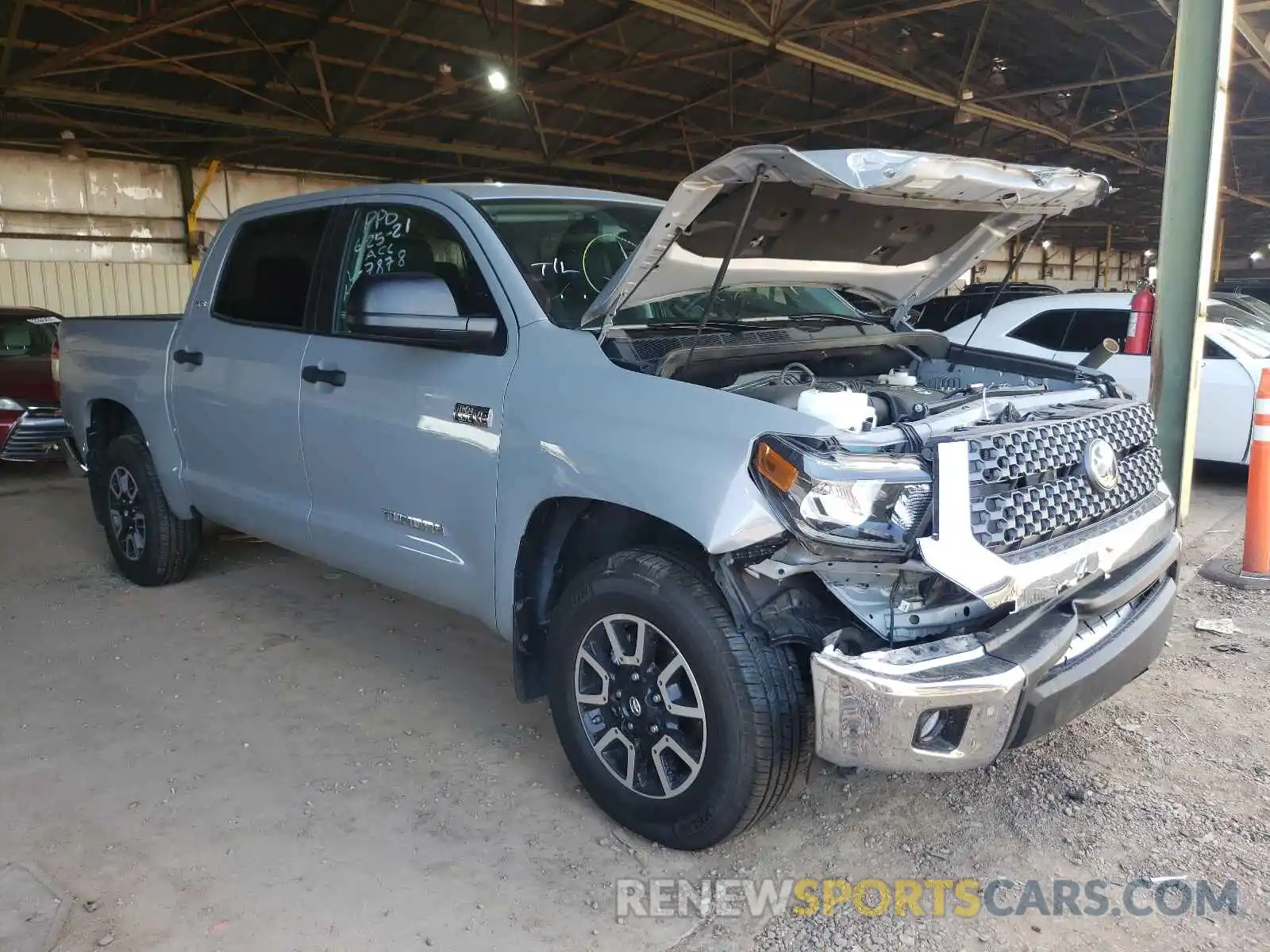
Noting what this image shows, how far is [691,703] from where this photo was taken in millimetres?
2518

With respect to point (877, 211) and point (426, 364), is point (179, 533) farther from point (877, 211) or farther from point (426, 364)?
point (877, 211)

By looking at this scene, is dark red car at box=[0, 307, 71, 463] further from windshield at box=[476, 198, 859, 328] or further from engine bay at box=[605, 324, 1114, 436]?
engine bay at box=[605, 324, 1114, 436]

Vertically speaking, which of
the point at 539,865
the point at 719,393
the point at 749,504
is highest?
the point at 719,393

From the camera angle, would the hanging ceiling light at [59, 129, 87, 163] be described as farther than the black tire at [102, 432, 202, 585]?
Yes

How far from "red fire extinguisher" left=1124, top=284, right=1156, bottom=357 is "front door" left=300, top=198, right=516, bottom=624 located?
427 cm

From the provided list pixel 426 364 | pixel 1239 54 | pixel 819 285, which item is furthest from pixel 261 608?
pixel 1239 54

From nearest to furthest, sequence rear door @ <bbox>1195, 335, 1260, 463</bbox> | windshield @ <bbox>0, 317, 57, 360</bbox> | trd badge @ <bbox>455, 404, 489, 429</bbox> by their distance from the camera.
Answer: trd badge @ <bbox>455, 404, 489, 429</bbox>, rear door @ <bbox>1195, 335, 1260, 463</bbox>, windshield @ <bbox>0, 317, 57, 360</bbox>

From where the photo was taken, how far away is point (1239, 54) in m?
11.8

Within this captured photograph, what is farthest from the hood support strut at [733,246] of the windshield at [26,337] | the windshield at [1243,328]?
the windshield at [26,337]

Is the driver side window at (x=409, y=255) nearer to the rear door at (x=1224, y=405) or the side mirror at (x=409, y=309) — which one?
the side mirror at (x=409, y=309)

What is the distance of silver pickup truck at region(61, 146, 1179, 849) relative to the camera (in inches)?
89.6

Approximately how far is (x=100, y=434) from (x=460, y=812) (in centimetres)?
349

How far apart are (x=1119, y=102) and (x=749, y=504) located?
56.1 feet

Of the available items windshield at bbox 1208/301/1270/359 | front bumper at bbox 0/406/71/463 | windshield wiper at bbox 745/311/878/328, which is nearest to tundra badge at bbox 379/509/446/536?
windshield wiper at bbox 745/311/878/328
